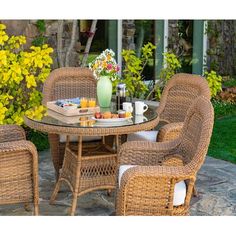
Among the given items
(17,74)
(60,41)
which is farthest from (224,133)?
(17,74)

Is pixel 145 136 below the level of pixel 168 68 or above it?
below

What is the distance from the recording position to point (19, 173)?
4.22 meters

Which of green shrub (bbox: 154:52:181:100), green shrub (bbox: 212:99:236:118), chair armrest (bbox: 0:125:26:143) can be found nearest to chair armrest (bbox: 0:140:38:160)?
chair armrest (bbox: 0:125:26:143)

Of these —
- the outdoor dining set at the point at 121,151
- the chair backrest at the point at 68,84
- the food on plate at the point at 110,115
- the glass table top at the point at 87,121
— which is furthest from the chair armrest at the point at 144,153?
the chair backrest at the point at 68,84

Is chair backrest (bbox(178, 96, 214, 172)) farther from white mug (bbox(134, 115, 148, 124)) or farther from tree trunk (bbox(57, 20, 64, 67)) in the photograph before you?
tree trunk (bbox(57, 20, 64, 67))

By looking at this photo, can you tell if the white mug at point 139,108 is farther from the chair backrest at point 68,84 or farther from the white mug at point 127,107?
the chair backrest at point 68,84

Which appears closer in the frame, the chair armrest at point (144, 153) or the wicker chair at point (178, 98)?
the chair armrest at point (144, 153)

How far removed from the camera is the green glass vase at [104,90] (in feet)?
15.9

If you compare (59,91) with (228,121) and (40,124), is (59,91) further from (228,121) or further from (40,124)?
(228,121)

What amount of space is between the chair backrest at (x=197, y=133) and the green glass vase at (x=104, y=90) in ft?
3.27

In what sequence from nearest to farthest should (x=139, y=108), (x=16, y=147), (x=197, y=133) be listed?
(x=197, y=133) → (x=16, y=147) → (x=139, y=108)

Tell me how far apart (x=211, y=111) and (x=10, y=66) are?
274 centimetres

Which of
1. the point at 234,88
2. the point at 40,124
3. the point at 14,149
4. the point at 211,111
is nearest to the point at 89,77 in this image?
the point at 40,124

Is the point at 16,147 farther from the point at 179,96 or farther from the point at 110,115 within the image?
the point at 179,96
